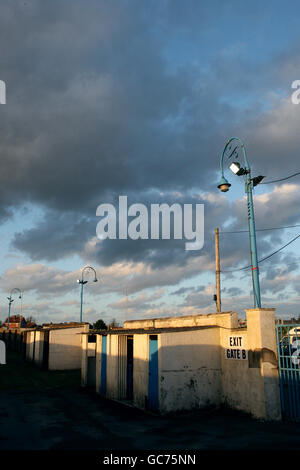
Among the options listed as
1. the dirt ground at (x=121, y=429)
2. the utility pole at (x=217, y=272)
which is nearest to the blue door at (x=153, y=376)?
the dirt ground at (x=121, y=429)

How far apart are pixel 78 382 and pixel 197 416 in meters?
13.6

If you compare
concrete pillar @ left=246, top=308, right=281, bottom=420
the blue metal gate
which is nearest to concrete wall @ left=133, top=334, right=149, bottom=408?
concrete pillar @ left=246, top=308, right=281, bottom=420

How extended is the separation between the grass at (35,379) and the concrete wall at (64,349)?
1.29 metres

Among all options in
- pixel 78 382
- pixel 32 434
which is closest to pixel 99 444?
pixel 32 434

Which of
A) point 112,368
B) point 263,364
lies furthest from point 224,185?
point 112,368

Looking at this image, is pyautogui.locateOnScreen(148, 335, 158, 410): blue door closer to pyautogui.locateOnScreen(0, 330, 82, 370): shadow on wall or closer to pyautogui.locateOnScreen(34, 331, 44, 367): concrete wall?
pyautogui.locateOnScreen(0, 330, 82, 370): shadow on wall

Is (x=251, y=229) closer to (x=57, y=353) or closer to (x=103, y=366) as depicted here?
(x=103, y=366)

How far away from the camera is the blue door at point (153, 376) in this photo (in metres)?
14.2

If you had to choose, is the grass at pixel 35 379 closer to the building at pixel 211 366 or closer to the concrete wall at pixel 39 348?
the concrete wall at pixel 39 348

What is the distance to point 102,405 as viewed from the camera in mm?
16688

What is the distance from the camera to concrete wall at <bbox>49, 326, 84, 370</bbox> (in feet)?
106

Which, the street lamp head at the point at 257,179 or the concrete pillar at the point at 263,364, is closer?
the concrete pillar at the point at 263,364

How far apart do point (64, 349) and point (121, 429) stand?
21962 millimetres
